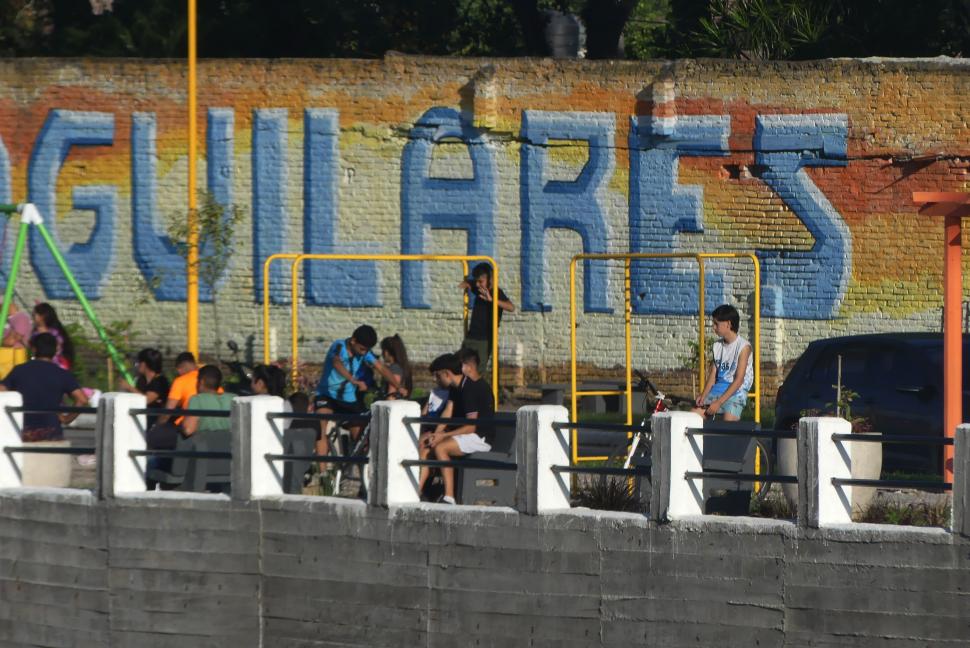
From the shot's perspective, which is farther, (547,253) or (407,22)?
(407,22)

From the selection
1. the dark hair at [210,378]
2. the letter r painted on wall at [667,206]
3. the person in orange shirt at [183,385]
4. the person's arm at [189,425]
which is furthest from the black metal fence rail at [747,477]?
the letter r painted on wall at [667,206]

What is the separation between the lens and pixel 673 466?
11.0 m

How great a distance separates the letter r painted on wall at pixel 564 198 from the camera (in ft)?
74.4

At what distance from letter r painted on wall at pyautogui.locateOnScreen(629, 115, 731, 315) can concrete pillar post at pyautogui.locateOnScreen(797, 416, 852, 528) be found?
38.2ft

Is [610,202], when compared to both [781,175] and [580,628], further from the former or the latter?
[580,628]

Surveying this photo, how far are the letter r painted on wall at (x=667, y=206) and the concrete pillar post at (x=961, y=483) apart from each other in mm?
12177

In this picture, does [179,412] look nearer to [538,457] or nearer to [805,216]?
[538,457]

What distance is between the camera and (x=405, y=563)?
12.1 meters

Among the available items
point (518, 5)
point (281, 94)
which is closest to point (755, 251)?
point (281, 94)

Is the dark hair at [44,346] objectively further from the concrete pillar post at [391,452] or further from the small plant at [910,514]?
the small plant at [910,514]

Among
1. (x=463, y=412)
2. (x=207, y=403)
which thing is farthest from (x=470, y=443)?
(x=207, y=403)

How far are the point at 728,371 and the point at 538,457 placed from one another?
11.5 feet

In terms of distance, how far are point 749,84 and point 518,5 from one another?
889 cm

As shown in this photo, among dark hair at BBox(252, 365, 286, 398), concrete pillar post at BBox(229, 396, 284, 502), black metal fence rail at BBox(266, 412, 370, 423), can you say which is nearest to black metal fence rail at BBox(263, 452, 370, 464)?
concrete pillar post at BBox(229, 396, 284, 502)
